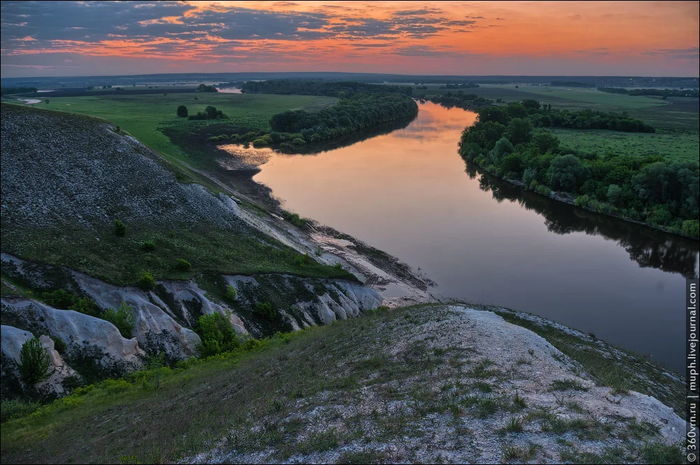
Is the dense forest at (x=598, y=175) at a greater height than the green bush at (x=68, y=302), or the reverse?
the dense forest at (x=598, y=175)

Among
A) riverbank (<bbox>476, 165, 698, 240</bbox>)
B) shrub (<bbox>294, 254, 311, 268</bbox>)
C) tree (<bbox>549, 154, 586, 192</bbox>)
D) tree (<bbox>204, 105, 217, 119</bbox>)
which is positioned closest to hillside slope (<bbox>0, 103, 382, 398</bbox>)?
shrub (<bbox>294, 254, 311, 268</bbox>)

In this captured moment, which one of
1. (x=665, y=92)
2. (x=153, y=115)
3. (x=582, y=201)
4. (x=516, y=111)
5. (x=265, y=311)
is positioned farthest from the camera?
(x=153, y=115)

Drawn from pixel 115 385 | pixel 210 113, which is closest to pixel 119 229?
pixel 115 385

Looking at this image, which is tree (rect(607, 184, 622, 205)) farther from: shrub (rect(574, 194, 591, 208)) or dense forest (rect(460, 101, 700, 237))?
shrub (rect(574, 194, 591, 208))

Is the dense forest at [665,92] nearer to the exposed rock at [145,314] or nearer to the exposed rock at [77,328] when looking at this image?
the exposed rock at [145,314]

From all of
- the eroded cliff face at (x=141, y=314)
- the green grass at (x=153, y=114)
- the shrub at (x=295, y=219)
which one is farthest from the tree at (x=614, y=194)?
the green grass at (x=153, y=114)

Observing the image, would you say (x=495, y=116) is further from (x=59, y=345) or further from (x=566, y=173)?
(x=59, y=345)
